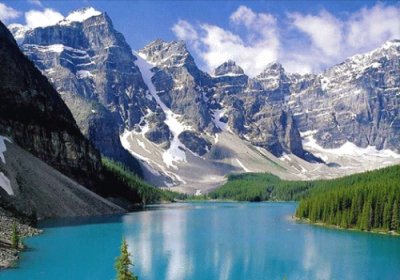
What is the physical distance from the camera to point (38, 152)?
5463 inches

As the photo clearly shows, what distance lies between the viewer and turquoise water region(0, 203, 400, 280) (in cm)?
6075

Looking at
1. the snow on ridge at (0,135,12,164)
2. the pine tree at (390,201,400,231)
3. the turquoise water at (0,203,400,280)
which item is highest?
the snow on ridge at (0,135,12,164)

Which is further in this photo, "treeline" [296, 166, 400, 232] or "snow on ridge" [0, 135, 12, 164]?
"snow on ridge" [0, 135, 12, 164]

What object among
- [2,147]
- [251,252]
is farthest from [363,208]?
[2,147]

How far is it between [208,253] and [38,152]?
77.6m

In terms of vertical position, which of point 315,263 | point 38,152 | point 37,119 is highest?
point 37,119

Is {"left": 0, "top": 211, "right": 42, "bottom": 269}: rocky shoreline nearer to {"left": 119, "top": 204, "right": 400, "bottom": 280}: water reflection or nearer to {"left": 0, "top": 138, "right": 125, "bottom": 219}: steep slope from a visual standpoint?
{"left": 0, "top": 138, "right": 125, "bottom": 219}: steep slope

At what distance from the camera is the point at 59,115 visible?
160m

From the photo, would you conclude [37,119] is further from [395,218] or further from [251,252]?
[395,218]

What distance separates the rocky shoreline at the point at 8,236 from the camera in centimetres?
5743

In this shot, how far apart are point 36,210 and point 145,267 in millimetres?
46780

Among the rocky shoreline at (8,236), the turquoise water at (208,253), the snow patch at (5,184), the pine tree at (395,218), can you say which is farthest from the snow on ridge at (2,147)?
the pine tree at (395,218)

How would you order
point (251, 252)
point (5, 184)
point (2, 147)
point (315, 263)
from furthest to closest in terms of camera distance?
point (2, 147) → point (5, 184) → point (251, 252) → point (315, 263)

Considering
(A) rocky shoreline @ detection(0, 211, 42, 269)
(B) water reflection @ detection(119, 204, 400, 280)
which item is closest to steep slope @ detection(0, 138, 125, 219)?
(A) rocky shoreline @ detection(0, 211, 42, 269)
